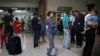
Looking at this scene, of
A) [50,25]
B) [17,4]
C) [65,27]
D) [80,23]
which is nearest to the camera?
[50,25]

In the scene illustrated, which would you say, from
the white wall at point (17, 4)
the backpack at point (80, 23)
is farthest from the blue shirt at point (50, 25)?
the white wall at point (17, 4)

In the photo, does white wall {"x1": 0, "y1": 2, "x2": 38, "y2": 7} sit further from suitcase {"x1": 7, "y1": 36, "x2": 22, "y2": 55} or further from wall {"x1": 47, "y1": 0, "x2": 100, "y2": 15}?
suitcase {"x1": 7, "y1": 36, "x2": 22, "y2": 55}

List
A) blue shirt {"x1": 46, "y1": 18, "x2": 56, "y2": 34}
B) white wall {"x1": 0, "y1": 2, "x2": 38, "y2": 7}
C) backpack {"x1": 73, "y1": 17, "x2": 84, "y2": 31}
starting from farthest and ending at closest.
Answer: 1. white wall {"x1": 0, "y1": 2, "x2": 38, "y2": 7}
2. backpack {"x1": 73, "y1": 17, "x2": 84, "y2": 31}
3. blue shirt {"x1": 46, "y1": 18, "x2": 56, "y2": 34}

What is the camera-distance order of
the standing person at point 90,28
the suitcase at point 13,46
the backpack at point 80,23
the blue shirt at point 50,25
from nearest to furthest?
1. the standing person at point 90,28
2. the blue shirt at point 50,25
3. the suitcase at point 13,46
4. the backpack at point 80,23

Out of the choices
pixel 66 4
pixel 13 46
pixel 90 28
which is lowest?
→ pixel 13 46

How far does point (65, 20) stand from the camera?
8758 millimetres

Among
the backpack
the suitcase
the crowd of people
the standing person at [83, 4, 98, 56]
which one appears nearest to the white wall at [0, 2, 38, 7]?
the crowd of people

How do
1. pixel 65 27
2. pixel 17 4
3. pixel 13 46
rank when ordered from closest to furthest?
pixel 13 46
pixel 65 27
pixel 17 4

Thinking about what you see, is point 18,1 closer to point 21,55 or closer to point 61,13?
point 61,13

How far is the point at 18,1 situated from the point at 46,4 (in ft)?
16.7

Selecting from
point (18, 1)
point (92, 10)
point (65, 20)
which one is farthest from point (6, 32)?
point (18, 1)

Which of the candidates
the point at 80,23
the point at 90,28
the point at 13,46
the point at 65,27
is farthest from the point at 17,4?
the point at 90,28

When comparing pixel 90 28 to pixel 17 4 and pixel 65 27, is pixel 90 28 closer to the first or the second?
pixel 65 27

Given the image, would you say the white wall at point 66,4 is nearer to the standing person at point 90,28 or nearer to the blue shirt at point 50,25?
the blue shirt at point 50,25
